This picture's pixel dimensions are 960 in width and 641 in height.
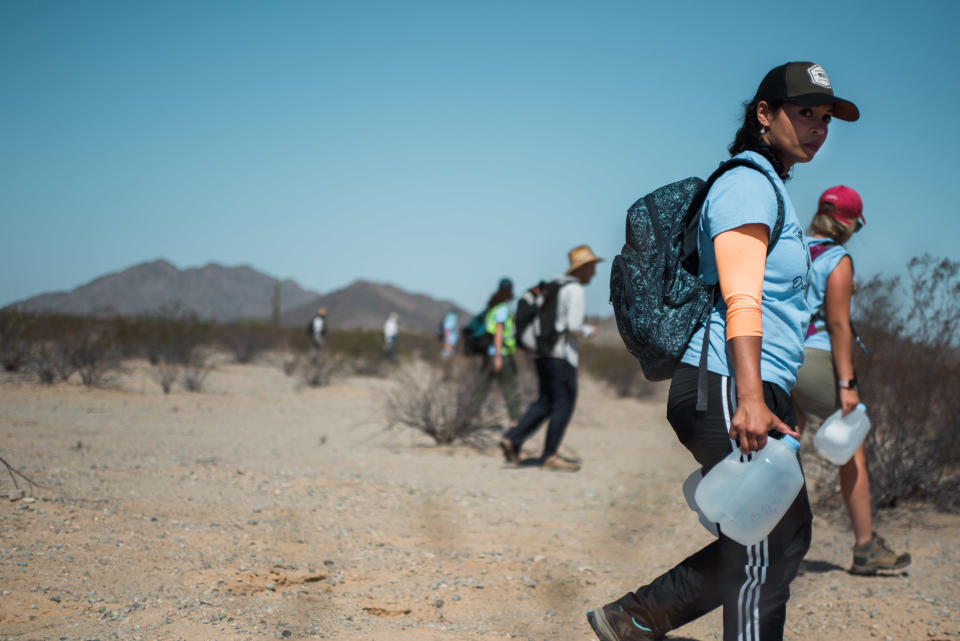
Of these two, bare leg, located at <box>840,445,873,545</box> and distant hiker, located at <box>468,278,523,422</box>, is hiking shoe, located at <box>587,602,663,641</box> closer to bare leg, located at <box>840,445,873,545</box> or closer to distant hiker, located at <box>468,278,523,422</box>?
bare leg, located at <box>840,445,873,545</box>

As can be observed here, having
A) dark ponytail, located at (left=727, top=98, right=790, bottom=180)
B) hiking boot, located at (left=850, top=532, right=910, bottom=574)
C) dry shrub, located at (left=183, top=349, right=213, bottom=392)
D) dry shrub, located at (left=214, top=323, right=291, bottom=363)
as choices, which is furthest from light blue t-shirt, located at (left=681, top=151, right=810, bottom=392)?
dry shrub, located at (left=214, top=323, right=291, bottom=363)

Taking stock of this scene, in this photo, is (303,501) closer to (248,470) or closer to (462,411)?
(248,470)

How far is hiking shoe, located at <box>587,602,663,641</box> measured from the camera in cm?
247

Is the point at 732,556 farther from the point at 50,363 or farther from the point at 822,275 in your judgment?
the point at 50,363

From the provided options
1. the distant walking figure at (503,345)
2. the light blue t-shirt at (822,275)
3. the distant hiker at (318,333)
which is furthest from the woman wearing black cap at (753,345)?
the distant hiker at (318,333)

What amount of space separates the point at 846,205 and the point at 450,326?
11.3 meters

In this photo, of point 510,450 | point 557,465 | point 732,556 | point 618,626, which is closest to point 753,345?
point 732,556

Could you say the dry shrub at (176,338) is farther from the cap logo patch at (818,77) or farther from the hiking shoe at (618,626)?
the cap logo patch at (818,77)

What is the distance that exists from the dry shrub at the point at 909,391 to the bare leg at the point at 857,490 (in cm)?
131

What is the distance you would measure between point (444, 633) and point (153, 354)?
1381 centimetres

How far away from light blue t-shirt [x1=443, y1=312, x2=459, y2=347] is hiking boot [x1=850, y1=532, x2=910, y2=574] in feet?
34.8

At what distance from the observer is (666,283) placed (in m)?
2.27

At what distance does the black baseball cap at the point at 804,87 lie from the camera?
2.23m

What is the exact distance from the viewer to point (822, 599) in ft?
12.1
